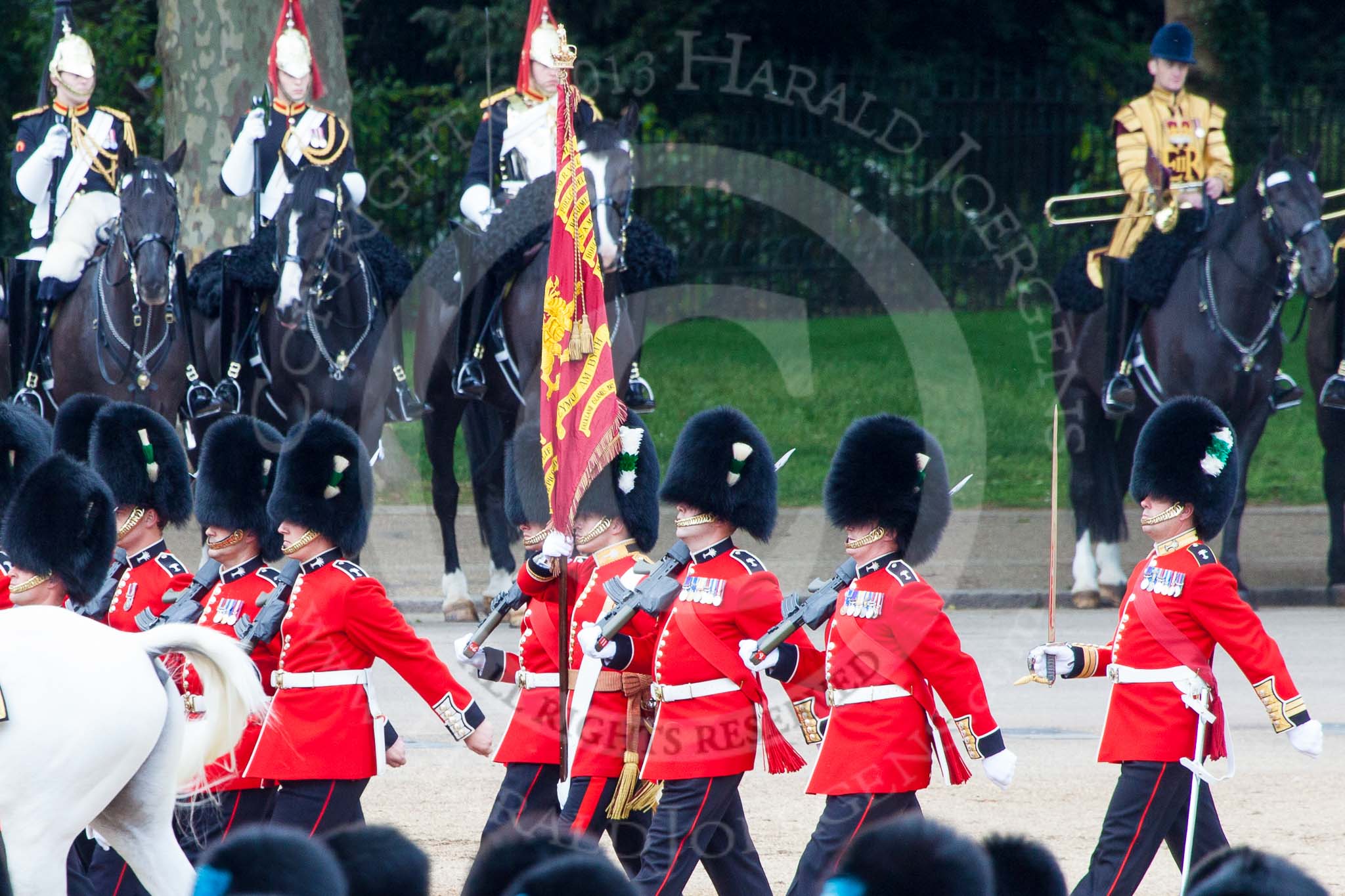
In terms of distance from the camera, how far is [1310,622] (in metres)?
10.1

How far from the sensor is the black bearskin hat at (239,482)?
6.02 m

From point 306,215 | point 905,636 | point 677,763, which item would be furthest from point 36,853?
point 306,215

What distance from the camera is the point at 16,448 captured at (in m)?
7.36

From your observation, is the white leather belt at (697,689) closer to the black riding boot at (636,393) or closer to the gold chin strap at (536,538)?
the gold chin strap at (536,538)

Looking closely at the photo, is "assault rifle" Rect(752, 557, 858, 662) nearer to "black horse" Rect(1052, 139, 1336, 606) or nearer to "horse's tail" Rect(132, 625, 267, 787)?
"horse's tail" Rect(132, 625, 267, 787)

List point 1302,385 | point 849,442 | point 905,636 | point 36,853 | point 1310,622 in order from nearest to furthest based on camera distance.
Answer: point 36,853, point 905,636, point 849,442, point 1310,622, point 1302,385

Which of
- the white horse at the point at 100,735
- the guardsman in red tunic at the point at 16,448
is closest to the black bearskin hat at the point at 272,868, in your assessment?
the white horse at the point at 100,735

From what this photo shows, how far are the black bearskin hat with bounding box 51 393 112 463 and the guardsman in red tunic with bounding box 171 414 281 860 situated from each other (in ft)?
5.90

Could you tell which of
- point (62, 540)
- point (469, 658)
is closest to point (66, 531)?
point (62, 540)

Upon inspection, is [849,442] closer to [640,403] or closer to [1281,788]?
[1281,788]

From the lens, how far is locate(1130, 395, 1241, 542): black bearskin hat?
571 cm

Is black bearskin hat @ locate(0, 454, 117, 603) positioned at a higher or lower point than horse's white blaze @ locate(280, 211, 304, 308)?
lower

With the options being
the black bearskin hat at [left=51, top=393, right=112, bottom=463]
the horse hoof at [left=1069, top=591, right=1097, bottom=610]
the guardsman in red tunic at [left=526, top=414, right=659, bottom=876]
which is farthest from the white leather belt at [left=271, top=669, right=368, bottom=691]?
the horse hoof at [left=1069, top=591, right=1097, bottom=610]

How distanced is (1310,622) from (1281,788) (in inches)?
134
